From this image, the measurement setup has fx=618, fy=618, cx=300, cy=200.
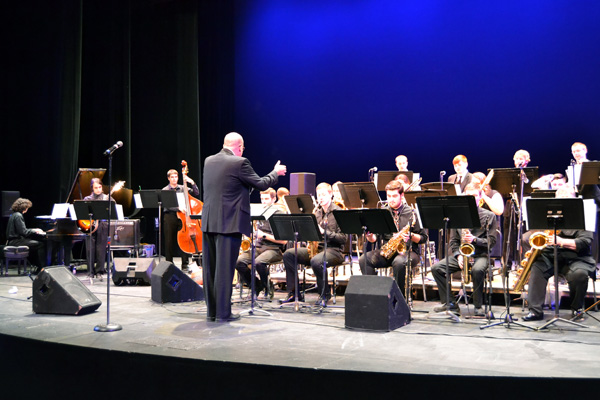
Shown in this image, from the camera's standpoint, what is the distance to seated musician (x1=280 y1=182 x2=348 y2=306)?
274 inches

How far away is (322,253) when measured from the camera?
7.02 meters

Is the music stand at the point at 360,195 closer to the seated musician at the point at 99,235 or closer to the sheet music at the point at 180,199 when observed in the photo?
the sheet music at the point at 180,199

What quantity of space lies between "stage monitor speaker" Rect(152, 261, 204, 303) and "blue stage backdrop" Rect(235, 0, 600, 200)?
5578 millimetres

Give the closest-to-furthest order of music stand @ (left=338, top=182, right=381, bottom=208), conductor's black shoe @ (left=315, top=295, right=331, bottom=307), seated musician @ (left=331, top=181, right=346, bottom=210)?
conductor's black shoe @ (left=315, top=295, right=331, bottom=307) < music stand @ (left=338, top=182, right=381, bottom=208) < seated musician @ (left=331, top=181, right=346, bottom=210)

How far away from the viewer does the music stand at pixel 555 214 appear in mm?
5312

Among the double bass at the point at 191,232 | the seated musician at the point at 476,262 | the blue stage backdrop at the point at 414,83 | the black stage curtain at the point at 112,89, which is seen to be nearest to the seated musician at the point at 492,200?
the seated musician at the point at 476,262

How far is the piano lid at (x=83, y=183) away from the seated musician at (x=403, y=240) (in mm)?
5750

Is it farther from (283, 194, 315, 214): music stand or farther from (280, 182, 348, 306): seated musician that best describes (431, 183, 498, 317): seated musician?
(283, 194, 315, 214): music stand

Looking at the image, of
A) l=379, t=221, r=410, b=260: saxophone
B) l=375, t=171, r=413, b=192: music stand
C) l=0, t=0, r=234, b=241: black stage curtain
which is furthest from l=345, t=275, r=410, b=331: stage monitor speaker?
l=0, t=0, r=234, b=241: black stage curtain

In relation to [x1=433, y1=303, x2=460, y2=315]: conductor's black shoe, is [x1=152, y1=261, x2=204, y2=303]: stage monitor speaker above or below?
above

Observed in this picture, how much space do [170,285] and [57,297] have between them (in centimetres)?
128

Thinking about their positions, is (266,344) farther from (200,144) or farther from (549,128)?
(200,144)

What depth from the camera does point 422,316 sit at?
20.4 feet

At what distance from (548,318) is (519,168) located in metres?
2.54
